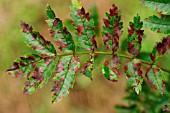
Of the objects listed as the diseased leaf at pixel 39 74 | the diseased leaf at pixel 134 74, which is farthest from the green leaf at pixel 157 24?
the diseased leaf at pixel 39 74

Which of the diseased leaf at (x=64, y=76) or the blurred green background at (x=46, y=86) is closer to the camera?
the diseased leaf at (x=64, y=76)

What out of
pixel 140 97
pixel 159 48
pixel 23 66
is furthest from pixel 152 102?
pixel 23 66

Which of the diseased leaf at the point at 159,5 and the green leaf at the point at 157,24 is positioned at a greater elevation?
the diseased leaf at the point at 159,5

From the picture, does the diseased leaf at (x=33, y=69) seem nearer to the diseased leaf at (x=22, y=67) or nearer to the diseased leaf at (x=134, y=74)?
the diseased leaf at (x=22, y=67)

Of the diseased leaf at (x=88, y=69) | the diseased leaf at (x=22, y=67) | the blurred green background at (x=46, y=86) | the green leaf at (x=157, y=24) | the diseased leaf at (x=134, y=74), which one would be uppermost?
the green leaf at (x=157, y=24)

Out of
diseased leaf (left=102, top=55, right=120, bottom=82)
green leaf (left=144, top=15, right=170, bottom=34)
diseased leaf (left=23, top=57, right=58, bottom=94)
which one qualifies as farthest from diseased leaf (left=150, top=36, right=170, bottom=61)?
diseased leaf (left=23, top=57, right=58, bottom=94)

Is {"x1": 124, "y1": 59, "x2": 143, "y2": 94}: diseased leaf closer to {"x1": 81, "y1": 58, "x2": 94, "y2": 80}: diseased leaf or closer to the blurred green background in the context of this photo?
{"x1": 81, "y1": 58, "x2": 94, "y2": 80}: diseased leaf
